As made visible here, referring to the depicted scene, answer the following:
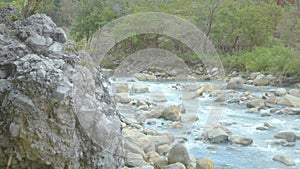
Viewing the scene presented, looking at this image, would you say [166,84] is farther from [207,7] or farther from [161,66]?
[207,7]

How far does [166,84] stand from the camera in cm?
1295

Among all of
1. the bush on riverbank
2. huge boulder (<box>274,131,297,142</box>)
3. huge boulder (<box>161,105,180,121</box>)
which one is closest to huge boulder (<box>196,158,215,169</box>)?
huge boulder (<box>274,131,297,142</box>)

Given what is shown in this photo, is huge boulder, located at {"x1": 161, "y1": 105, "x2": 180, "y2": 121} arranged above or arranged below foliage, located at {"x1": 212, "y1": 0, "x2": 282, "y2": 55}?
below

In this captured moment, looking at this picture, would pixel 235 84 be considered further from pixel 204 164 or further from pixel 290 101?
pixel 204 164

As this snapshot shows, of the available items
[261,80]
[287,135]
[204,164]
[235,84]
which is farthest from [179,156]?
[261,80]

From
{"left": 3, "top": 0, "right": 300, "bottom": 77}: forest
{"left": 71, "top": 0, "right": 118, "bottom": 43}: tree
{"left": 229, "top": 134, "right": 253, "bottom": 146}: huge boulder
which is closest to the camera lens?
{"left": 229, "top": 134, "right": 253, "bottom": 146}: huge boulder

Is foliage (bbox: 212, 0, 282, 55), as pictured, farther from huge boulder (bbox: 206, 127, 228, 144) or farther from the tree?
huge boulder (bbox: 206, 127, 228, 144)

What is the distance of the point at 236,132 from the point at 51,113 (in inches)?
182

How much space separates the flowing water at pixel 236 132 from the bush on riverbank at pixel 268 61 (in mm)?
4090

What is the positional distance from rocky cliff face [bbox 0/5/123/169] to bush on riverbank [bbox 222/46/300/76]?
1086 centimetres

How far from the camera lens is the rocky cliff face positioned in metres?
2.72

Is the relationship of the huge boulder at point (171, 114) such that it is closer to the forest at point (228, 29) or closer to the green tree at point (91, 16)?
the forest at point (228, 29)

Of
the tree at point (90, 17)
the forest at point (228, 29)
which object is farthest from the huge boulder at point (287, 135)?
the tree at point (90, 17)

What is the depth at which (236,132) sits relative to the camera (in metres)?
6.61
